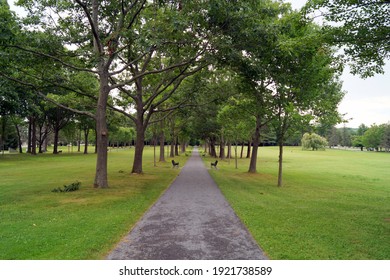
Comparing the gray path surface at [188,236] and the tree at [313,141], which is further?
the tree at [313,141]

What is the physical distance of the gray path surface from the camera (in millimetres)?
5730

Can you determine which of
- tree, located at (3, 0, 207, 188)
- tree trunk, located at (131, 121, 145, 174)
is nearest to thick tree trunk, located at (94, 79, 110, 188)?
tree, located at (3, 0, 207, 188)

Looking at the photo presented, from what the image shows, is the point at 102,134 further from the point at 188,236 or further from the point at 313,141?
the point at 313,141

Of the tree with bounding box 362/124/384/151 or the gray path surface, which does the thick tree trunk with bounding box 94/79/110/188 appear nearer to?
the gray path surface

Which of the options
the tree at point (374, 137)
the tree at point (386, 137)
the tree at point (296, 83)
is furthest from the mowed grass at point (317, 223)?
the tree at point (374, 137)

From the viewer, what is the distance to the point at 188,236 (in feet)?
22.4

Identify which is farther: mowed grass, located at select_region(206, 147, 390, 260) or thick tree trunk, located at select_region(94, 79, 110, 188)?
thick tree trunk, located at select_region(94, 79, 110, 188)

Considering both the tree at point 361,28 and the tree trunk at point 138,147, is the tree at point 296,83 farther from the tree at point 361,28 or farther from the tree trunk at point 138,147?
the tree trunk at point 138,147

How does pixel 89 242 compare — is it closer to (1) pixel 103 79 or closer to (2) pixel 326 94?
(1) pixel 103 79

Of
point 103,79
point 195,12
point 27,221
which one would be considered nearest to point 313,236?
point 27,221

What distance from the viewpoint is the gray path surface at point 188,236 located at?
18.8ft

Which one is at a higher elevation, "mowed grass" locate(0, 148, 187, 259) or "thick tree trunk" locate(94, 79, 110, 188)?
"thick tree trunk" locate(94, 79, 110, 188)

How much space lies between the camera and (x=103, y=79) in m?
14.3

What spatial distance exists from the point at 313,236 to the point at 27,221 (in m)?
7.85
